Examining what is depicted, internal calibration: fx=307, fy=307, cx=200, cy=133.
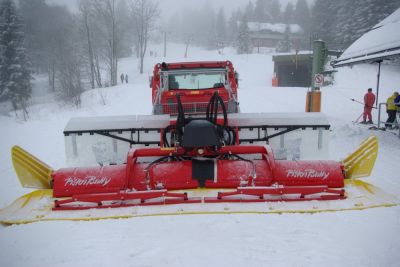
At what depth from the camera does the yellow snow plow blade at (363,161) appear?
4.48 m

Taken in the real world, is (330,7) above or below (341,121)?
above

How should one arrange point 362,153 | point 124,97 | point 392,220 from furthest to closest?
point 124,97 < point 362,153 < point 392,220

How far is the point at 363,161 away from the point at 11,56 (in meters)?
32.3

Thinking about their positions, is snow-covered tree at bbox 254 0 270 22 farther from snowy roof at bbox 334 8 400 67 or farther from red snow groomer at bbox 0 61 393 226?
red snow groomer at bbox 0 61 393 226

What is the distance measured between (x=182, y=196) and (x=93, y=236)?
115cm

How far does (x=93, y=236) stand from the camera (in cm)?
355

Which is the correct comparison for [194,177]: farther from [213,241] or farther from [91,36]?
[91,36]

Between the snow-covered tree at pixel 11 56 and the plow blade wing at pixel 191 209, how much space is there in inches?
1093

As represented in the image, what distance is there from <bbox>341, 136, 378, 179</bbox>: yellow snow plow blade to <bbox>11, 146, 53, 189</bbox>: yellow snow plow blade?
4.50 metres

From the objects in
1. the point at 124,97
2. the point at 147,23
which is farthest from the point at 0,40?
the point at 147,23

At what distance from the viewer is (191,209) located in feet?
12.6

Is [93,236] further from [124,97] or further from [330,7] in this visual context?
[330,7]

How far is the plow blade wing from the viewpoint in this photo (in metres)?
3.75

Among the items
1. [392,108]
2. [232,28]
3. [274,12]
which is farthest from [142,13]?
[274,12]
